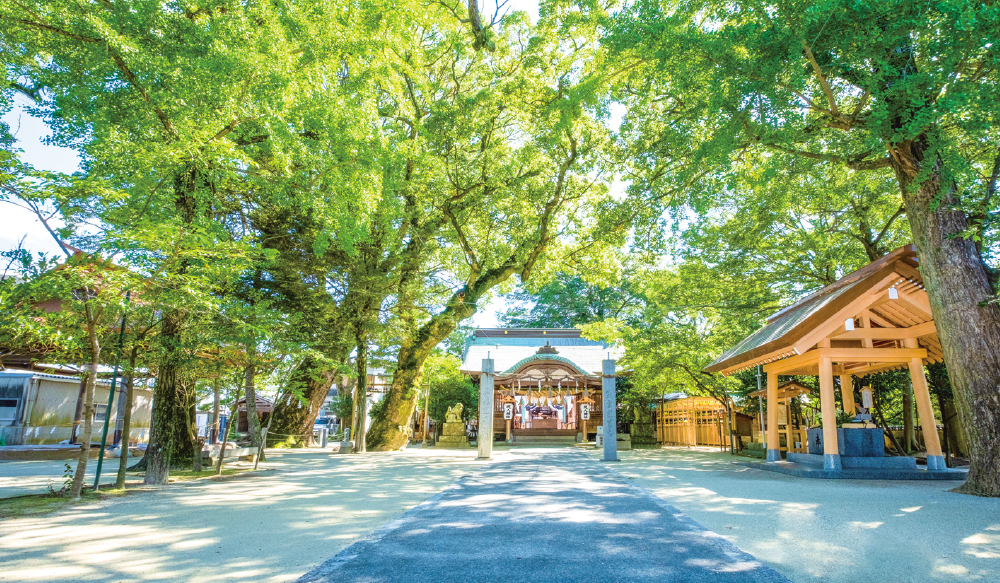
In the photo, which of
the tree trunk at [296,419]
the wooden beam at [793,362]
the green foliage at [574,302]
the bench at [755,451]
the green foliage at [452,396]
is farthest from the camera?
the green foliage at [574,302]

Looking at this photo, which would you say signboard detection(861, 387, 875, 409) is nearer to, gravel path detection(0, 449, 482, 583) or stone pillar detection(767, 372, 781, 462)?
stone pillar detection(767, 372, 781, 462)

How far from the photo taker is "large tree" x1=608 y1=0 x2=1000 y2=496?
5785mm

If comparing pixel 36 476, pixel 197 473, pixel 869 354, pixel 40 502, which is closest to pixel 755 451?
pixel 869 354

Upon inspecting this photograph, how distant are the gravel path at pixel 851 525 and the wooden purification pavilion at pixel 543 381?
960cm

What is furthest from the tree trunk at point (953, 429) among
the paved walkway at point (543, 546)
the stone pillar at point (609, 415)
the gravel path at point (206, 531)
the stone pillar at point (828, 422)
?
the gravel path at point (206, 531)

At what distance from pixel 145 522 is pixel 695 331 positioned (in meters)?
14.0

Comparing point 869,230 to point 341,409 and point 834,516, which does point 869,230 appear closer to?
point 834,516

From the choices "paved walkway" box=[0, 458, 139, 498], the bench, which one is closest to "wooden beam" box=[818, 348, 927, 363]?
the bench

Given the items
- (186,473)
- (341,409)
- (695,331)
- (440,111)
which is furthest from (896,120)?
(341,409)

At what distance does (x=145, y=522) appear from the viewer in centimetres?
478

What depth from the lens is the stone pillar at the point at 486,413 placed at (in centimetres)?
1287

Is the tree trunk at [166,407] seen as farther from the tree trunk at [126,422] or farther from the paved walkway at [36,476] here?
the paved walkway at [36,476]

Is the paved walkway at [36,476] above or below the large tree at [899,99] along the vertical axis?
below

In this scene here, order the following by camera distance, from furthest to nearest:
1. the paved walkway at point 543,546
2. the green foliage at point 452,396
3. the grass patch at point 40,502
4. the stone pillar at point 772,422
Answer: the green foliage at point 452,396, the stone pillar at point 772,422, the grass patch at point 40,502, the paved walkway at point 543,546
